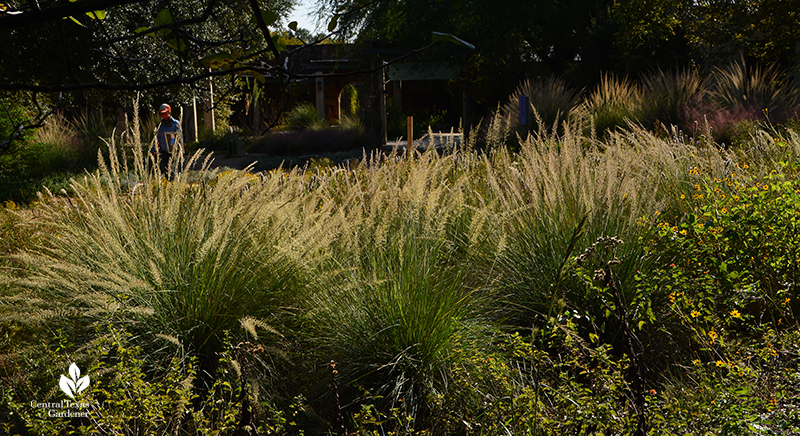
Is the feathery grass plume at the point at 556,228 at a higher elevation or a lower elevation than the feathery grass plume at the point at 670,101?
lower

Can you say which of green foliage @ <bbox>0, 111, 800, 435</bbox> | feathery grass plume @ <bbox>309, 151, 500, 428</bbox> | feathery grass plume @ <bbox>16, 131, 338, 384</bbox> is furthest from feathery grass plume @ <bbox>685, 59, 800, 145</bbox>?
feathery grass plume @ <bbox>16, 131, 338, 384</bbox>

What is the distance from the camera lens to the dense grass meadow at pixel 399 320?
7.11 feet

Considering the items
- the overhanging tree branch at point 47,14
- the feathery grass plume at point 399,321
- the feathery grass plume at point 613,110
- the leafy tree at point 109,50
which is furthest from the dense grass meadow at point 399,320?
the feathery grass plume at point 613,110

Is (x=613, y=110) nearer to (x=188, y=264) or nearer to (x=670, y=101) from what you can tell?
(x=670, y=101)

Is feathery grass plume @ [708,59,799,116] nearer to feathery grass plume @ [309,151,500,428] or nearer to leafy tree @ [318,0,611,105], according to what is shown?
leafy tree @ [318,0,611,105]

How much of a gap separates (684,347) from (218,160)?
1617cm

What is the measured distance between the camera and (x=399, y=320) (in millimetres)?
2490

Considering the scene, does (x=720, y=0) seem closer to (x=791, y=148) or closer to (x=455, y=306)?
(x=791, y=148)


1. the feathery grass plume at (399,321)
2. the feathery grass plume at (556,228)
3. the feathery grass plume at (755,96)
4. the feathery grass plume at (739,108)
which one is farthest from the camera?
the feathery grass plume at (755,96)

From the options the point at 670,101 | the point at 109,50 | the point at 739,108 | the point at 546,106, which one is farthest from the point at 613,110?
the point at 109,50

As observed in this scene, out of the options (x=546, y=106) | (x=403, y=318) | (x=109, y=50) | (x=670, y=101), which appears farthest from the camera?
(x=109, y=50)

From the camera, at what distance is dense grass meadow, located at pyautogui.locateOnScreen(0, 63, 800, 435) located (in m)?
2.17

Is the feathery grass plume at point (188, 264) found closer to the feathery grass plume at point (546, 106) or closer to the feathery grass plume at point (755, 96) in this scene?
the feathery grass plume at point (755, 96)

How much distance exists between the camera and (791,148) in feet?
14.8
